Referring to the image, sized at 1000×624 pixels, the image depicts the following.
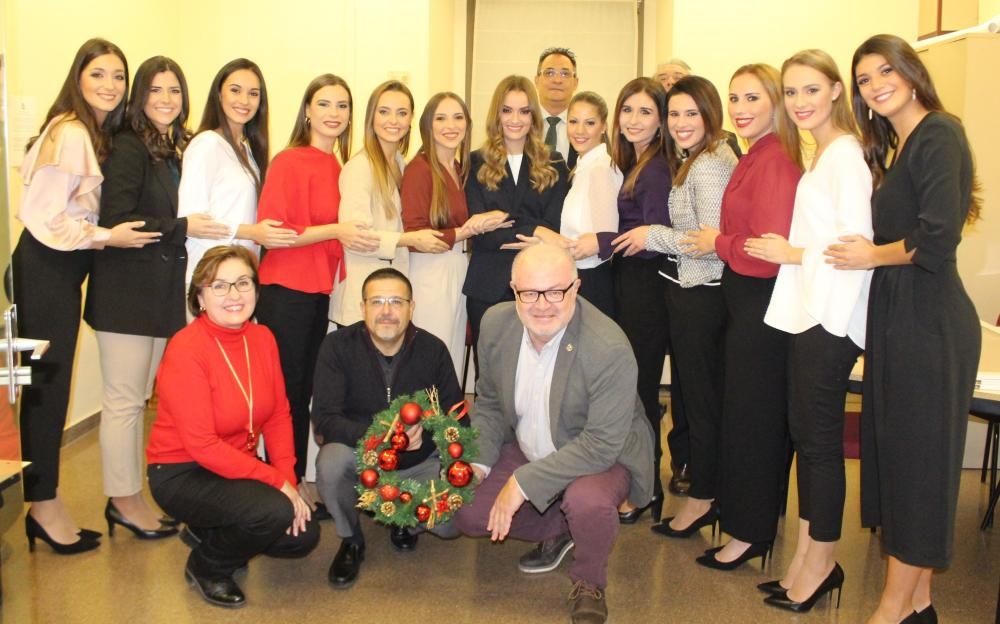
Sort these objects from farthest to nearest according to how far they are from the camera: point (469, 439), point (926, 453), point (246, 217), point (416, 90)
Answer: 1. point (416, 90)
2. point (246, 217)
3. point (469, 439)
4. point (926, 453)

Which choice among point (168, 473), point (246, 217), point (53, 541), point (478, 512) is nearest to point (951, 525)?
point (478, 512)

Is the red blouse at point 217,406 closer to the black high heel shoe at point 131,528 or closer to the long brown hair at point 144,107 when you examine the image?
the black high heel shoe at point 131,528

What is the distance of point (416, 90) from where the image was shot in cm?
604

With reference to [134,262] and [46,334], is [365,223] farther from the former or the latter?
[46,334]

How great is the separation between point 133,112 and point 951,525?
3.01m

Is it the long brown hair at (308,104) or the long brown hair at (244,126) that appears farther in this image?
the long brown hair at (308,104)

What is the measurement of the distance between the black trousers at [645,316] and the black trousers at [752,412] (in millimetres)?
384

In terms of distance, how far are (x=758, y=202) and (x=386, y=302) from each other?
50.8 inches

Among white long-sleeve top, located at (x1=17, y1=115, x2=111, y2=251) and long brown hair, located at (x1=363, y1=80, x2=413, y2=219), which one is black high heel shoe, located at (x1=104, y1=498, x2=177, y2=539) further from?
long brown hair, located at (x1=363, y1=80, x2=413, y2=219)

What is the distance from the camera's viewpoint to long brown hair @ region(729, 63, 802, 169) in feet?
9.95

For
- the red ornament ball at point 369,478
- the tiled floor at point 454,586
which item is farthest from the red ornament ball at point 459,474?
the tiled floor at point 454,586

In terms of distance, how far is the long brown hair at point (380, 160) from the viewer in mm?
3719

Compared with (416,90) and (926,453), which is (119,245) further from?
(416,90)

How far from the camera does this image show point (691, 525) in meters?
3.64
